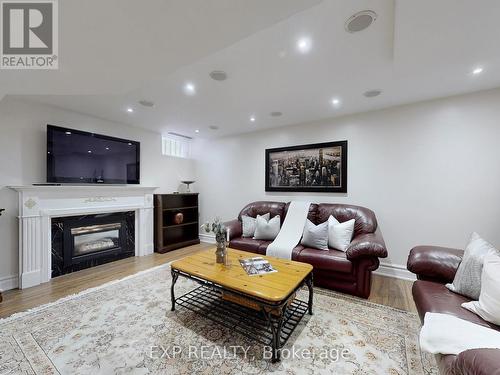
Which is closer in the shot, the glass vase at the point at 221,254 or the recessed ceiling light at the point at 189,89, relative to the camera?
the glass vase at the point at 221,254

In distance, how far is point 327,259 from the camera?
2.61m

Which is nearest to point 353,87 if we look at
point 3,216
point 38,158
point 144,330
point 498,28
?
point 498,28

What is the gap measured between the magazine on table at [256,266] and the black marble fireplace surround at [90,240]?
263 cm

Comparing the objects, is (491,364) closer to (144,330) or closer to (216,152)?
(144,330)

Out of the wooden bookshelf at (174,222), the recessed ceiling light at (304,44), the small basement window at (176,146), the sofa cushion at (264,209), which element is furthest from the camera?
the small basement window at (176,146)

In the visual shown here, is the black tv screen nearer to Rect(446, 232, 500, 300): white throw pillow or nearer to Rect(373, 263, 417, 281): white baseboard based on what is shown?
Rect(373, 263, 417, 281): white baseboard

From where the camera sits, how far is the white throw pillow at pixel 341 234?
2.86 metres

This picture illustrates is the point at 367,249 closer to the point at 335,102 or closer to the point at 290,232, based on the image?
the point at 290,232

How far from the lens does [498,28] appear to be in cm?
155

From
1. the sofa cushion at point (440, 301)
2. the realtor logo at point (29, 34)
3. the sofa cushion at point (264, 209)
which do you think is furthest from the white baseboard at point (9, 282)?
the sofa cushion at point (440, 301)

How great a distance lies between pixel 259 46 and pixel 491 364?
227 centimetres

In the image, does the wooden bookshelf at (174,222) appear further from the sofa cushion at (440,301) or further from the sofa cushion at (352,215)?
the sofa cushion at (440,301)

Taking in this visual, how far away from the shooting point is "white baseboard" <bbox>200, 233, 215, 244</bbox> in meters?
4.99

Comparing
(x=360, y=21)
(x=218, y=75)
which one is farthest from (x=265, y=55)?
(x=360, y=21)
